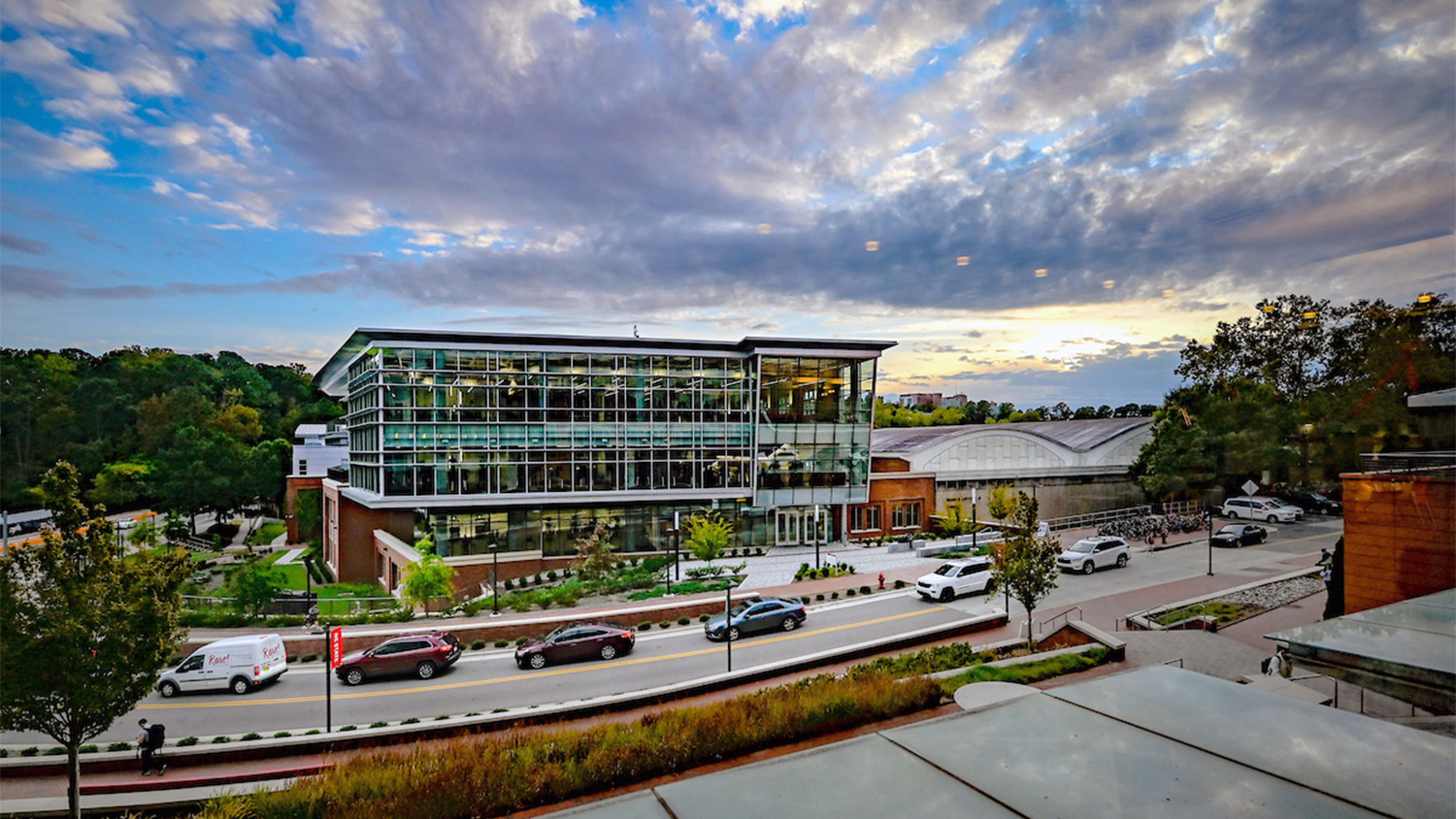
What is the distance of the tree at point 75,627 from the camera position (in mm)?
5738

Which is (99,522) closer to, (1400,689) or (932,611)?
(1400,689)

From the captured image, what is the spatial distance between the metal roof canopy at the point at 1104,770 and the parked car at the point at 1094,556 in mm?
14839

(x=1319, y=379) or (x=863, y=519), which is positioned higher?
(x=1319, y=379)

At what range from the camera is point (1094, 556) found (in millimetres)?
15969

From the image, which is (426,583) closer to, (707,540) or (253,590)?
(253,590)

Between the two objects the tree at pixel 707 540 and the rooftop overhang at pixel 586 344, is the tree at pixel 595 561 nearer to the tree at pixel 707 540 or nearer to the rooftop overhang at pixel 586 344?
the tree at pixel 707 540

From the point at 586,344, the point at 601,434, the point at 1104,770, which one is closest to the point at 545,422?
the point at 601,434

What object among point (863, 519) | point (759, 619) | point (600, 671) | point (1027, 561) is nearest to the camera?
point (1027, 561)

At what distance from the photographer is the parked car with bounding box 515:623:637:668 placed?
11375 mm

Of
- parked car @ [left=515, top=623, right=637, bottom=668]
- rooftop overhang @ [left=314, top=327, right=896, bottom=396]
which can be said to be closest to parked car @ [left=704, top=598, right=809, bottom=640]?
parked car @ [left=515, top=623, right=637, bottom=668]

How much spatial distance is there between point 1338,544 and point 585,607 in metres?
13.3

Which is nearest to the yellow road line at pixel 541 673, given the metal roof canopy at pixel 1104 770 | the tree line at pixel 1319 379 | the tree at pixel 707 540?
the tree at pixel 707 540

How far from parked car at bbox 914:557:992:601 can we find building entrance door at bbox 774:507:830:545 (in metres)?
9.43

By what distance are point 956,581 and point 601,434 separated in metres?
12.3
